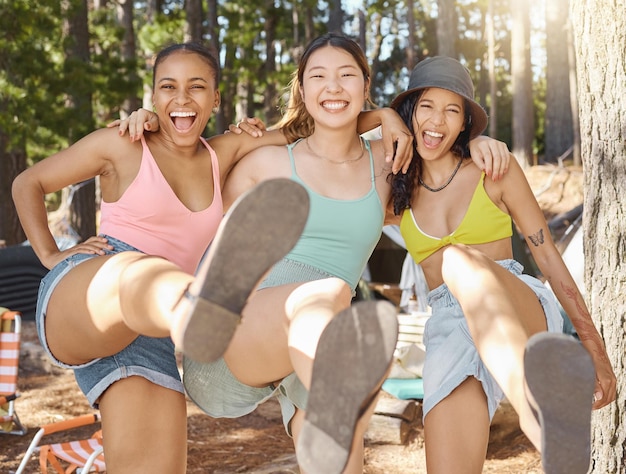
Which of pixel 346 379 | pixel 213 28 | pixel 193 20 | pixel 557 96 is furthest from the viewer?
pixel 557 96

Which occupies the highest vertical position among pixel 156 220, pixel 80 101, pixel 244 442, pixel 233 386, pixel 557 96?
pixel 557 96

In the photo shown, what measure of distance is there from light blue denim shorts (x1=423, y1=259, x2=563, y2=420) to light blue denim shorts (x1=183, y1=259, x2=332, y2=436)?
1.57ft

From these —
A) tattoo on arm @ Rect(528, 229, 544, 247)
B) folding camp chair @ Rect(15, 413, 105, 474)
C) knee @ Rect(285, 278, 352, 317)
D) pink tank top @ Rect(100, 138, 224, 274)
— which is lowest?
folding camp chair @ Rect(15, 413, 105, 474)

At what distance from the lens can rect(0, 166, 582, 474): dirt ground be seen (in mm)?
4473

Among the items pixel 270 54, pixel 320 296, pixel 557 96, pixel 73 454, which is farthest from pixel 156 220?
pixel 270 54

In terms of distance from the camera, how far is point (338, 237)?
2.66 m

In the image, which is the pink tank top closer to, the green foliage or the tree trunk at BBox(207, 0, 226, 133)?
the green foliage

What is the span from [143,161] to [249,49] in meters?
14.7

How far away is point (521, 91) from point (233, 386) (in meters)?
15.0

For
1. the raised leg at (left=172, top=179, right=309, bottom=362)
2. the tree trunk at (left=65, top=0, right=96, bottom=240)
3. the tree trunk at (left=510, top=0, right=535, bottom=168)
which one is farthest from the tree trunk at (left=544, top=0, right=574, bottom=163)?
the raised leg at (left=172, top=179, right=309, bottom=362)

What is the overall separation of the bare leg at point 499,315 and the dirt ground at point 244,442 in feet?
6.64

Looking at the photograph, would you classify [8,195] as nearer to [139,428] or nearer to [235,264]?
[139,428]

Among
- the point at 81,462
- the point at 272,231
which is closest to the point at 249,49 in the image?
the point at 81,462

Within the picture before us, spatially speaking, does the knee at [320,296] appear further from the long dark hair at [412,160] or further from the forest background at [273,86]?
the forest background at [273,86]
